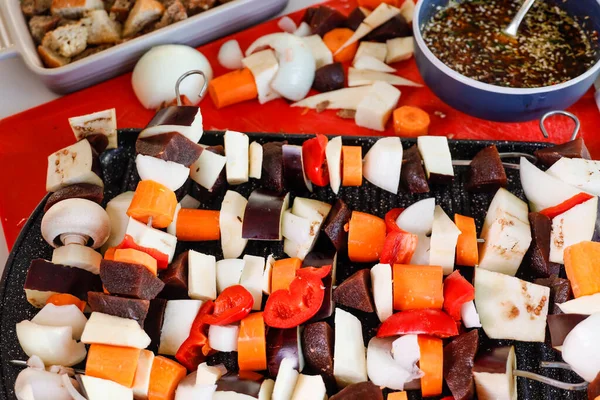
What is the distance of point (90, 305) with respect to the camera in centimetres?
189

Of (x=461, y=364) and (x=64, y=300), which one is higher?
(x=64, y=300)

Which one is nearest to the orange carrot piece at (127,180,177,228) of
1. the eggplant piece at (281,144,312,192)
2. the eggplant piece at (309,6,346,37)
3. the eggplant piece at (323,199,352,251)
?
the eggplant piece at (281,144,312,192)

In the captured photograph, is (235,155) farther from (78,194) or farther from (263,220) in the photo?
(78,194)

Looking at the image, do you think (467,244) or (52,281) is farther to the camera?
(467,244)

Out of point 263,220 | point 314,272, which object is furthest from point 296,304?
point 263,220

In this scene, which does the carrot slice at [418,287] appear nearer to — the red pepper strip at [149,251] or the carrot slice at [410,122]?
the red pepper strip at [149,251]

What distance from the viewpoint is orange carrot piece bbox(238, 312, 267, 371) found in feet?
6.09

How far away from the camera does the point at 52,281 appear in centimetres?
192

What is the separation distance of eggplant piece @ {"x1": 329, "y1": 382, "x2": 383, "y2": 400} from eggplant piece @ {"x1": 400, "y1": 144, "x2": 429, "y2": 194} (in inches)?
28.0

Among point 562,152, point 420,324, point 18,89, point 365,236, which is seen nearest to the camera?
point 420,324

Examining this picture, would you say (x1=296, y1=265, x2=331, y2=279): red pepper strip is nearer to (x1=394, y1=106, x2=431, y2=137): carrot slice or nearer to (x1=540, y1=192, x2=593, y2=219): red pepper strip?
(x1=540, y1=192, x2=593, y2=219): red pepper strip

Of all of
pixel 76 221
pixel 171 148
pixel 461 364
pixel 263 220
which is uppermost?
pixel 171 148

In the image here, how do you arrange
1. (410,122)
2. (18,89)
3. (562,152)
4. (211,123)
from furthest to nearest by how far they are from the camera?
(18,89) → (211,123) → (410,122) → (562,152)

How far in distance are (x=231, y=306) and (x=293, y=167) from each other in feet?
1.70
